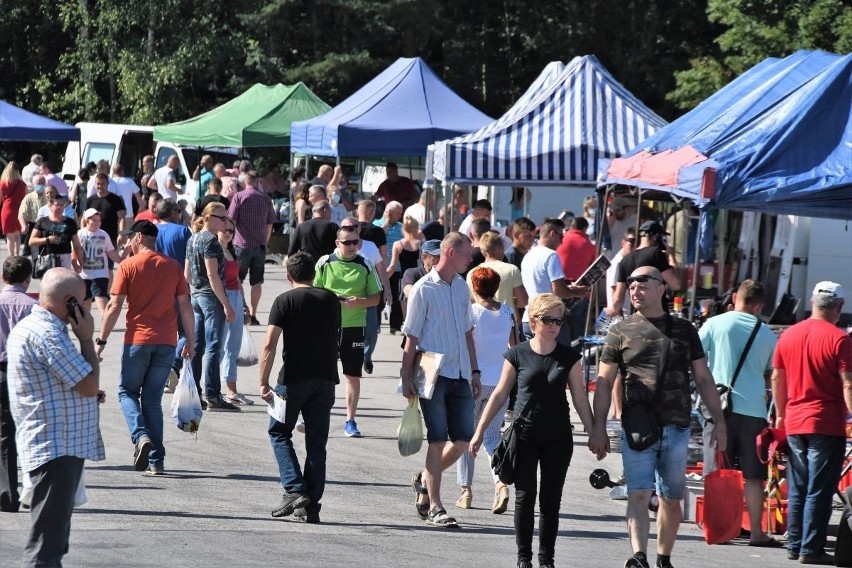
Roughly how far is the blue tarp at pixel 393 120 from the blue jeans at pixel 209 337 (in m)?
7.98

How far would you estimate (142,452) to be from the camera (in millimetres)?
9406

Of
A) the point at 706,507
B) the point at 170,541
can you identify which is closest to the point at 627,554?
the point at 706,507

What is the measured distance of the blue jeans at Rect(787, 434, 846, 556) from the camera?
27.2 ft

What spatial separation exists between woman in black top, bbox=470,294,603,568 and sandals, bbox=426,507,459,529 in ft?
3.43

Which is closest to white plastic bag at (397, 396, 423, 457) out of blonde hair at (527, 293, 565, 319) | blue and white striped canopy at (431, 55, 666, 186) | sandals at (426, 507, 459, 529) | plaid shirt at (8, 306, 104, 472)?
sandals at (426, 507, 459, 529)

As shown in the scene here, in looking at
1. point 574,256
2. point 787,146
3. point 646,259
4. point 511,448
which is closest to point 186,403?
point 511,448

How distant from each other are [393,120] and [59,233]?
6.72 m

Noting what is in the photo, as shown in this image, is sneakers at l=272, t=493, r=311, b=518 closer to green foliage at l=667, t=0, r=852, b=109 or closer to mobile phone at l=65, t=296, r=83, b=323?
mobile phone at l=65, t=296, r=83, b=323

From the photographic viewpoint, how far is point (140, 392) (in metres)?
9.59

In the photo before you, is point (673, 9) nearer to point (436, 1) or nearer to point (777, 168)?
point (436, 1)

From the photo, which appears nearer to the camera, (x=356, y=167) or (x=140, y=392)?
(x=140, y=392)

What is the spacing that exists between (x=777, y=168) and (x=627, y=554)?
4146mm

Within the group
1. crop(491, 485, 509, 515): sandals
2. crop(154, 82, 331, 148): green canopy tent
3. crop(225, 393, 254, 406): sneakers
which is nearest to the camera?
crop(491, 485, 509, 515): sandals

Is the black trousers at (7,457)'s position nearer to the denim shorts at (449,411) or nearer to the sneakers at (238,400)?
the denim shorts at (449,411)
